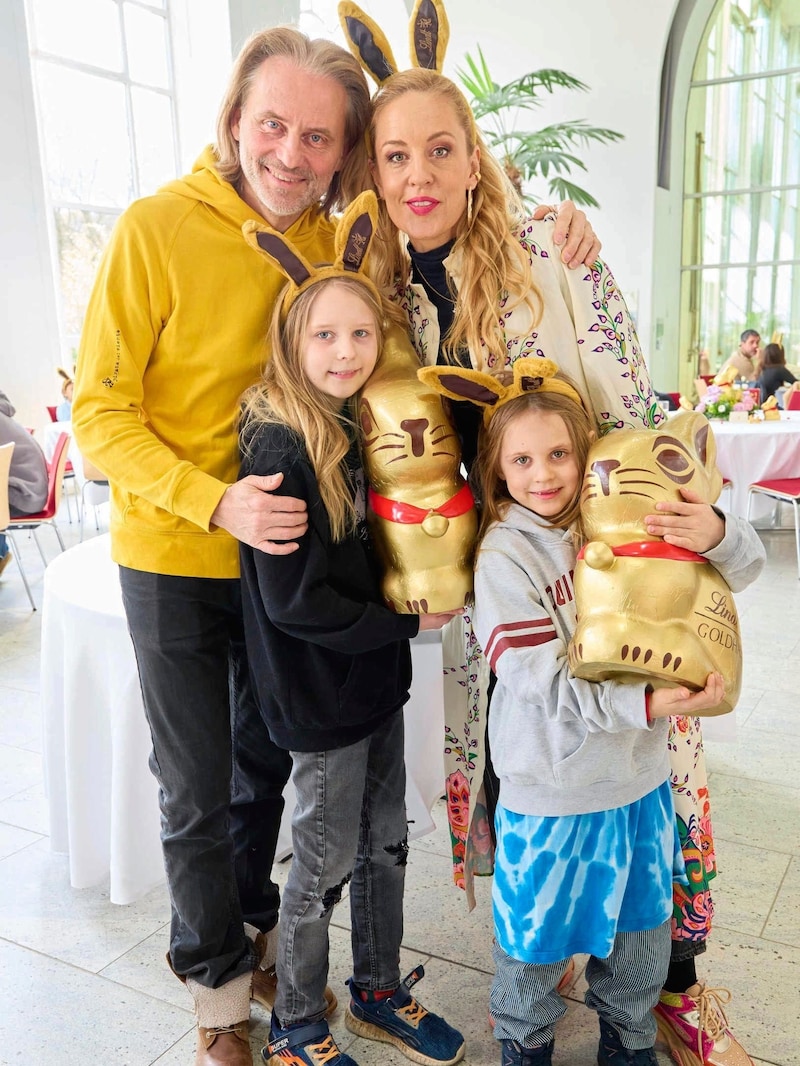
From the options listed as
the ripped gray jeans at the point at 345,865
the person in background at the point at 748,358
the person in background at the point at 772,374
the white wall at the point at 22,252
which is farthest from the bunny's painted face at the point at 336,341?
the person in background at the point at 748,358

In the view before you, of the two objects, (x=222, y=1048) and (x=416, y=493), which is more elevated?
(x=416, y=493)

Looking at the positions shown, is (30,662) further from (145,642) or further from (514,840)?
(514,840)

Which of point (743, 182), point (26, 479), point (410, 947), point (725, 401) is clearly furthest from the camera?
point (743, 182)

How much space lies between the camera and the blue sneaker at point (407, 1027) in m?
1.61

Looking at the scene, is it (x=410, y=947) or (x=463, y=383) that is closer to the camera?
(x=463, y=383)

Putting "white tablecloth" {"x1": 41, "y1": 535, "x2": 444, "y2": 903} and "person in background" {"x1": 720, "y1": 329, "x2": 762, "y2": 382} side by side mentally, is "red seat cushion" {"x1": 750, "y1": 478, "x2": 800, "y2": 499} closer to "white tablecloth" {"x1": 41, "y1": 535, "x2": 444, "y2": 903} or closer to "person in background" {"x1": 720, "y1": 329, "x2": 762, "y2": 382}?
"white tablecloth" {"x1": 41, "y1": 535, "x2": 444, "y2": 903}

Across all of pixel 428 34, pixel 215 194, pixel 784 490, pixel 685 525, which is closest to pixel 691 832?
pixel 685 525

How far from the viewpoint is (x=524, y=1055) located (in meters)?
1.47

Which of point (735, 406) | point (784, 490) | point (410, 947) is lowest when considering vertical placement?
point (410, 947)

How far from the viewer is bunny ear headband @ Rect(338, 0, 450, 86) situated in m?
1.52

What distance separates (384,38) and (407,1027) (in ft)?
5.83

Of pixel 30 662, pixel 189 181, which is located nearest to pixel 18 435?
pixel 30 662

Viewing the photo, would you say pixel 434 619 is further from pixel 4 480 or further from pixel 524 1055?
pixel 4 480

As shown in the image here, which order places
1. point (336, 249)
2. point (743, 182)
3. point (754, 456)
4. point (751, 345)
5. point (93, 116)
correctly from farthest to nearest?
1. point (743, 182)
2. point (93, 116)
3. point (751, 345)
4. point (754, 456)
5. point (336, 249)
